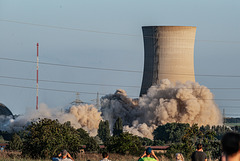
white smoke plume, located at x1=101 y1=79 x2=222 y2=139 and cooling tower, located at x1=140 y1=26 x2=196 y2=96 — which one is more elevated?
cooling tower, located at x1=140 y1=26 x2=196 y2=96

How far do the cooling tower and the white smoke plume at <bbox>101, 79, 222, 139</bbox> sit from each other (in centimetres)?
790

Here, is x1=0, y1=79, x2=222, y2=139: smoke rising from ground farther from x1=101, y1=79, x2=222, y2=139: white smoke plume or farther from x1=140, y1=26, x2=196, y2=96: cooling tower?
x1=140, y1=26, x2=196, y2=96: cooling tower

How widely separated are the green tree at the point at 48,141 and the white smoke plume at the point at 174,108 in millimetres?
37722

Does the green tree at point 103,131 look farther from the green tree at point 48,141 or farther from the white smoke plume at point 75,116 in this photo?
the green tree at point 48,141

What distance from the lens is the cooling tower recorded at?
1847 inches

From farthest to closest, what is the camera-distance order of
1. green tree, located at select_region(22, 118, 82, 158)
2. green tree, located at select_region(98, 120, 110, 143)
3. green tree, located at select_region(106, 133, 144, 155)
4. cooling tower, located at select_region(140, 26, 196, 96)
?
green tree, located at select_region(98, 120, 110, 143)
cooling tower, located at select_region(140, 26, 196, 96)
green tree, located at select_region(106, 133, 144, 155)
green tree, located at select_region(22, 118, 82, 158)

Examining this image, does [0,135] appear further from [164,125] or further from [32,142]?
[32,142]

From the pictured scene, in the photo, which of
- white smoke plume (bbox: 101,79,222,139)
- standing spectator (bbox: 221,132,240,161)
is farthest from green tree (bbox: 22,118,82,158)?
white smoke plume (bbox: 101,79,222,139)

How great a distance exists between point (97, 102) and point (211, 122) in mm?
16981

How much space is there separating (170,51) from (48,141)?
30520mm

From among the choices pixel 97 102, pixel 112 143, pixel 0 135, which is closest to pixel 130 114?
pixel 97 102

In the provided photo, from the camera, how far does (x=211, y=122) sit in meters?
64.1

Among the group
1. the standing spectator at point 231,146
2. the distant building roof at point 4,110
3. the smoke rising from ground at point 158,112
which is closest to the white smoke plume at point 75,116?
the smoke rising from ground at point 158,112

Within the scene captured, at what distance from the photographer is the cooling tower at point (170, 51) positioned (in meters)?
46.9
